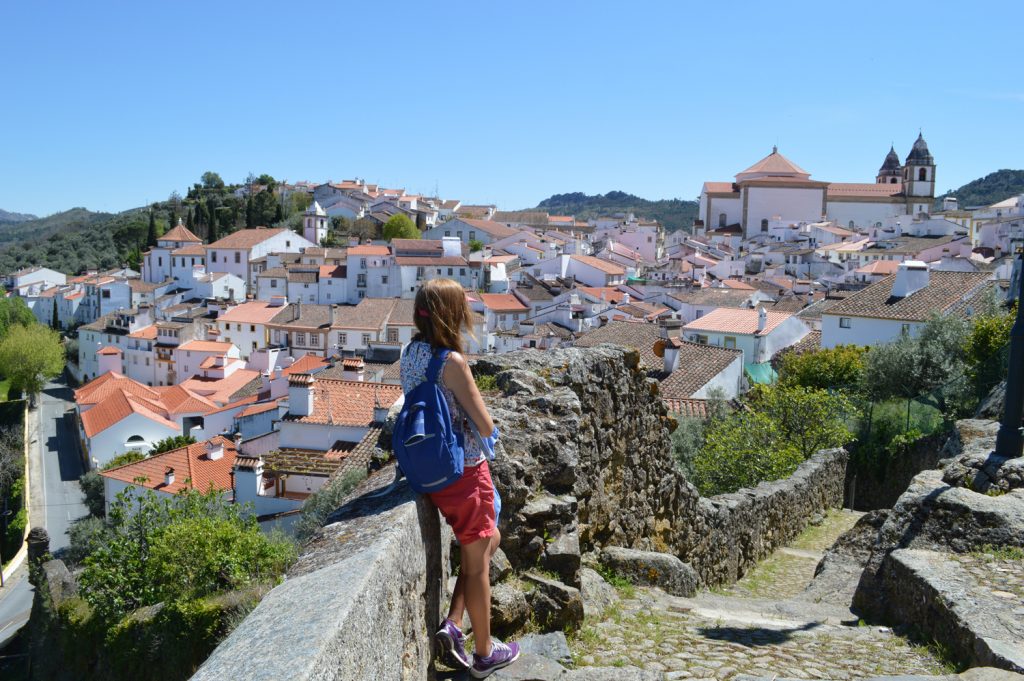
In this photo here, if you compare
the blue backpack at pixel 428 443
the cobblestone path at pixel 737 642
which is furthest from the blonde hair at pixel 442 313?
the cobblestone path at pixel 737 642

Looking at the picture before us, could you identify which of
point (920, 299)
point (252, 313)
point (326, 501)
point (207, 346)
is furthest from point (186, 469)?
point (252, 313)

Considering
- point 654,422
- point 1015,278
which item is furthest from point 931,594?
point 1015,278

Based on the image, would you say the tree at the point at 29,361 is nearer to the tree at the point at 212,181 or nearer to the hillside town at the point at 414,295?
the hillside town at the point at 414,295

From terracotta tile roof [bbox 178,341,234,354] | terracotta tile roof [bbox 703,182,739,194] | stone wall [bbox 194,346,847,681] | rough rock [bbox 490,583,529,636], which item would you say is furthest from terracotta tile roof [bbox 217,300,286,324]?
rough rock [bbox 490,583,529,636]

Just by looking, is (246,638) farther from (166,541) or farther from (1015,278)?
(1015,278)

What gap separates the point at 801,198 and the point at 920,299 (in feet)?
250

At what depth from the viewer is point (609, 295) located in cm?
6550

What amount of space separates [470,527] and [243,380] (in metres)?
55.6

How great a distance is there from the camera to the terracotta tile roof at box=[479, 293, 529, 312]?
62556 mm

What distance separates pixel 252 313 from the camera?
69875 millimetres

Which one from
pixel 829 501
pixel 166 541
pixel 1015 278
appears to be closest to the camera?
pixel 166 541

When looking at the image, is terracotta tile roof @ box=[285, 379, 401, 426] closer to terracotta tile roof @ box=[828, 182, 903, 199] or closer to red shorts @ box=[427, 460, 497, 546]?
red shorts @ box=[427, 460, 497, 546]

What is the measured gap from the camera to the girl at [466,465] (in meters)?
3.90

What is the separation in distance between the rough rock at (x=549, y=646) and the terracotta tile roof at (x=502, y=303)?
185 ft
